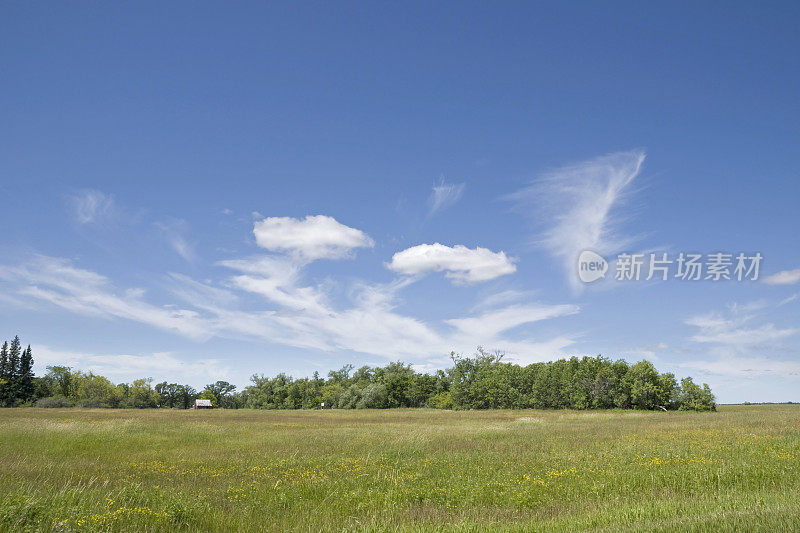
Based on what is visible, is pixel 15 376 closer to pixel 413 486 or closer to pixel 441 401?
pixel 441 401

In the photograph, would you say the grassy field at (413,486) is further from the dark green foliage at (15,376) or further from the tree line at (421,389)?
the dark green foliage at (15,376)

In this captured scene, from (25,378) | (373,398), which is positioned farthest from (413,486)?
(25,378)

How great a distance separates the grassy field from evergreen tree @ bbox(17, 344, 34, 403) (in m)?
116

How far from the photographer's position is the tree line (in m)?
86.6

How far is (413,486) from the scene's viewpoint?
1291 cm

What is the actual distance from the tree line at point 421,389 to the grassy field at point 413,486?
72.1m

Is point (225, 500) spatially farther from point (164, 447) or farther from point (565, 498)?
point (164, 447)

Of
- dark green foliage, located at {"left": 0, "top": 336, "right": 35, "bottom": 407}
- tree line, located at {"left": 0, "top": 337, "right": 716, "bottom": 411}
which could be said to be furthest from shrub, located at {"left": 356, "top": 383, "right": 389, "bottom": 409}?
dark green foliage, located at {"left": 0, "top": 336, "right": 35, "bottom": 407}

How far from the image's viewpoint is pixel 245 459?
18.3 meters

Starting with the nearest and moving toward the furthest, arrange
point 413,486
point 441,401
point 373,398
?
point 413,486, point 373,398, point 441,401

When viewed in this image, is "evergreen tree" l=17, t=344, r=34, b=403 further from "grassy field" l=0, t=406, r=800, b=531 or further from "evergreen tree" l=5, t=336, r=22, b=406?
"grassy field" l=0, t=406, r=800, b=531

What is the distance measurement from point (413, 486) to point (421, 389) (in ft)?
349

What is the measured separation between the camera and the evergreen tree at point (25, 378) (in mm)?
111625

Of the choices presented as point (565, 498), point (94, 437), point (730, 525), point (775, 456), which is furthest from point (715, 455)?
point (94, 437)
